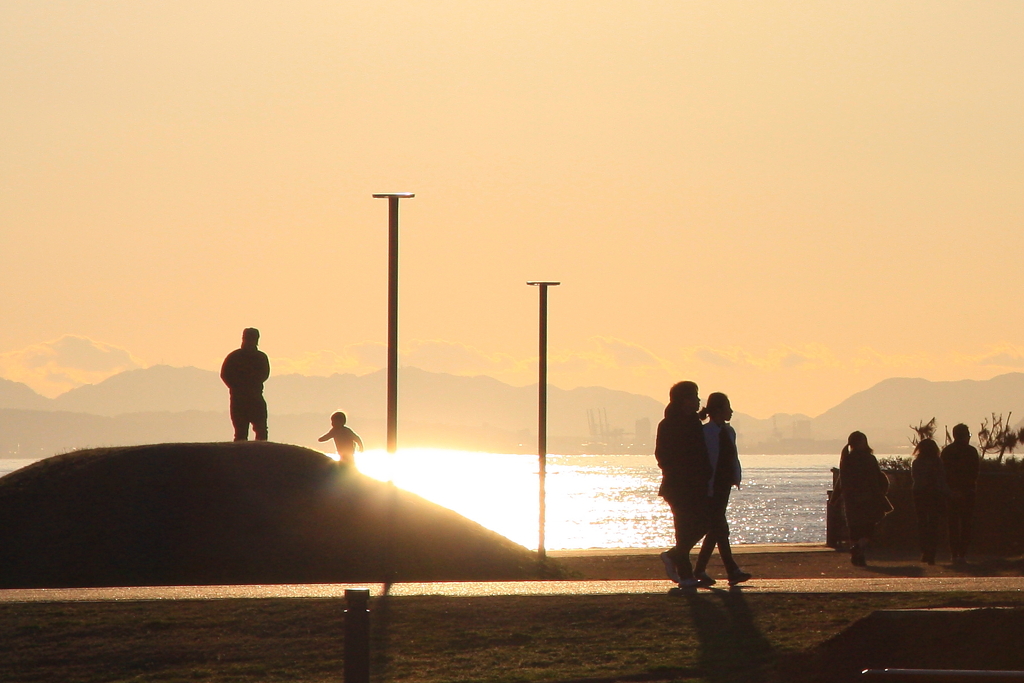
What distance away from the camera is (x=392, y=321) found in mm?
16656

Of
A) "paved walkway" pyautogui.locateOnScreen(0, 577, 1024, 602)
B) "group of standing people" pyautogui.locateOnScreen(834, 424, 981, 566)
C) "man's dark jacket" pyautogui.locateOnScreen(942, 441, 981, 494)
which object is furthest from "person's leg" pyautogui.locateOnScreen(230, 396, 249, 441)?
"man's dark jacket" pyautogui.locateOnScreen(942, 441, 981, 494)

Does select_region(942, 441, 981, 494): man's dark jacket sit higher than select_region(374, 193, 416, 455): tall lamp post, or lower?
lower

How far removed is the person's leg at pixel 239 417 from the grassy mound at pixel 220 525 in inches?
24.3

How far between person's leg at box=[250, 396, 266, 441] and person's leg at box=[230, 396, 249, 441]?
0.12 metres

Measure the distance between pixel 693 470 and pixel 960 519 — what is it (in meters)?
8.60

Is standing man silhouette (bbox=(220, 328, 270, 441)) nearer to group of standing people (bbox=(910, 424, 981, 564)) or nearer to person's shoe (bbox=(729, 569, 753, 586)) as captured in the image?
person's shoe (bbox=(729, 569, 753, 586))

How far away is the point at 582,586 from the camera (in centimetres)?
1368

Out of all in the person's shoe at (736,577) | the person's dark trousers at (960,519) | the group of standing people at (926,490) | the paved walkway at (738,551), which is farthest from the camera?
the paved walkway at (738,551)

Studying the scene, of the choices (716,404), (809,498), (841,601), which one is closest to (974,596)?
(841,601)

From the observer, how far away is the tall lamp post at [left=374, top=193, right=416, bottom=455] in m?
16.2

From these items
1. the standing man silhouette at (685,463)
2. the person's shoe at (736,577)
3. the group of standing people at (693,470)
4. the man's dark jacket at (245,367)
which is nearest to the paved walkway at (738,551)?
the man's dark jacket at (245,367)

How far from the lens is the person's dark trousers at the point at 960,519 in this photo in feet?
64.4

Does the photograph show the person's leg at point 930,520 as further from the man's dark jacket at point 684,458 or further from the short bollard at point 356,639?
the short bollard at point 356,639

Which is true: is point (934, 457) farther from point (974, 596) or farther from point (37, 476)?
point (37, 476)
